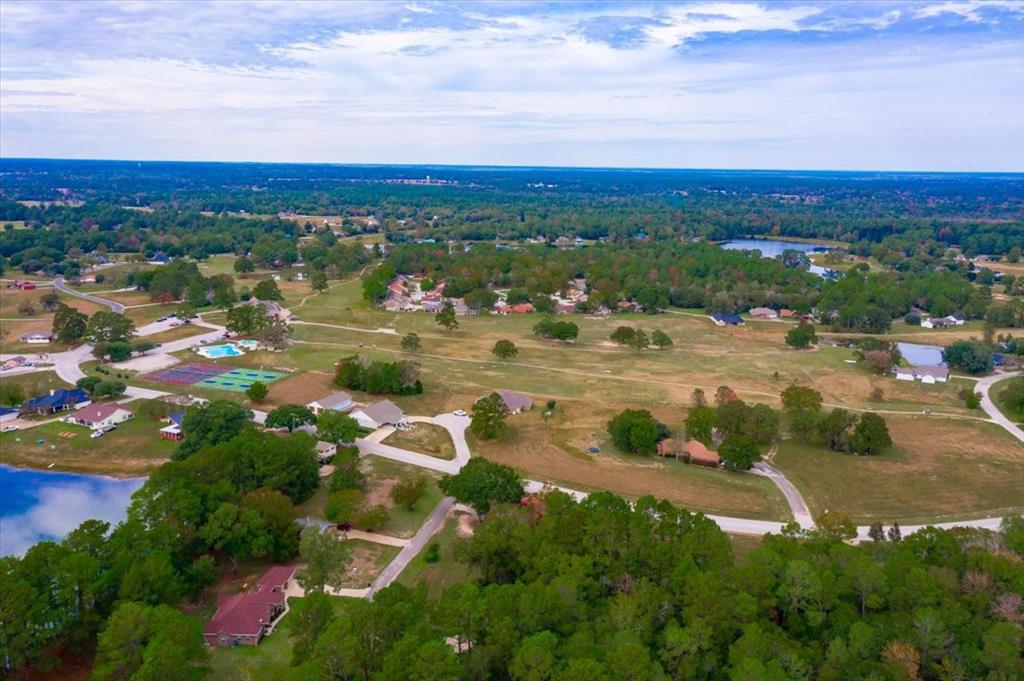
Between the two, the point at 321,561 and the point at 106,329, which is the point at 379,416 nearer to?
the point at 321,561

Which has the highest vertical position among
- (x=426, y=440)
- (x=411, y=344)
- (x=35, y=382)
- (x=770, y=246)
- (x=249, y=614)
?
(x=770, y=246)

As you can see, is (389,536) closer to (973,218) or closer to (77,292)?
(77,292)

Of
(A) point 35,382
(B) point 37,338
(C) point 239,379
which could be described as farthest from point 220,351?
(B) point 37,338

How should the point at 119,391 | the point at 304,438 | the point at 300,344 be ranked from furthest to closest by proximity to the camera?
the point at 300,344
the point at 119,391
the point at 304,438

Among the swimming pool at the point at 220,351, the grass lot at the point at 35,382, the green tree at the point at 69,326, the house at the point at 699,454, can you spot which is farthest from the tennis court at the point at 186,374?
the house at the point at 699,454

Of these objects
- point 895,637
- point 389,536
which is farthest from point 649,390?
point 895,637
